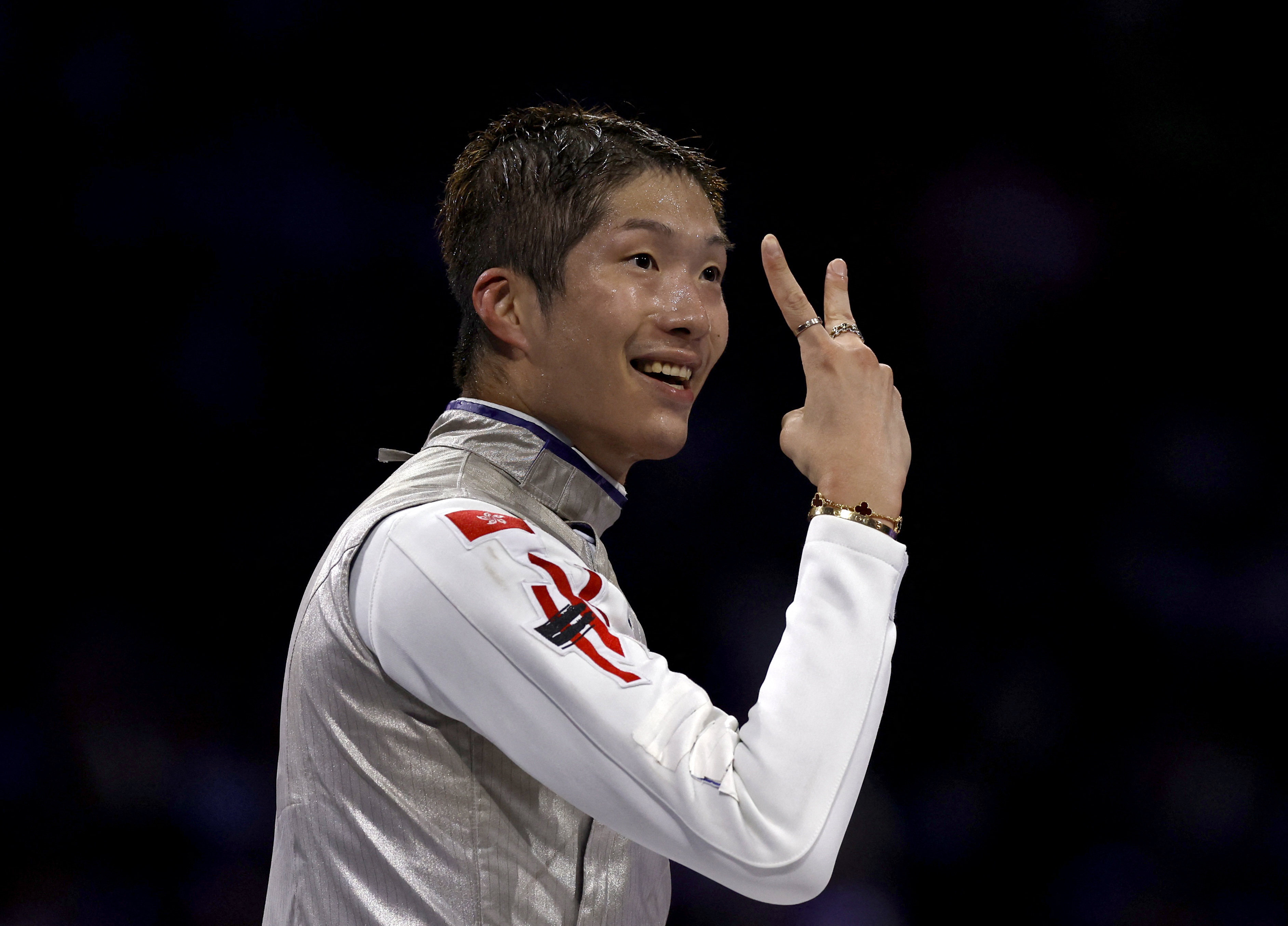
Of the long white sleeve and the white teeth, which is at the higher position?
the white teeth

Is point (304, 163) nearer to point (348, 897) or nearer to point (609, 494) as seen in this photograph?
point (609, 494)

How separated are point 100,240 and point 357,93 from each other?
0.60 m

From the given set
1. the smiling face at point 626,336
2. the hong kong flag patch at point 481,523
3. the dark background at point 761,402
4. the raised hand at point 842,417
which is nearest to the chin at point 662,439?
the smiling face at point 626,336

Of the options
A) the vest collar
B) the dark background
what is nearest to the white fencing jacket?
the vest collar

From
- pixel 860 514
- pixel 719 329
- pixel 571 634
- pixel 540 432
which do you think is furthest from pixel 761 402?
pixel 571 634

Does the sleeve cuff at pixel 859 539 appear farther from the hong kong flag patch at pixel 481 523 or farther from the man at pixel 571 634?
the hong kong flag patch at pixel 481 523

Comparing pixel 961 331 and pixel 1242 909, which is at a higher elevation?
pixel 961 331

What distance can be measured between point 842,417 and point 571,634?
0.29 m

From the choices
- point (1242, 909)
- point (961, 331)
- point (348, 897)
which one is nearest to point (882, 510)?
point (348, 897)

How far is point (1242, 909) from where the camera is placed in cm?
215

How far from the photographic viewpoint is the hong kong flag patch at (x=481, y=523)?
786 millimetres

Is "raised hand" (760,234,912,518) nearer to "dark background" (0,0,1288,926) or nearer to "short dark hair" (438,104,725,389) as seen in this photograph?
"short dark hair" (438,104,725,389)

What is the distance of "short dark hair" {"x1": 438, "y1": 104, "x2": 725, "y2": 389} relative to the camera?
3.41 feet

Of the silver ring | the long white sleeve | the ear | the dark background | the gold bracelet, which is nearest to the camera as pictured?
the long white sleeve
